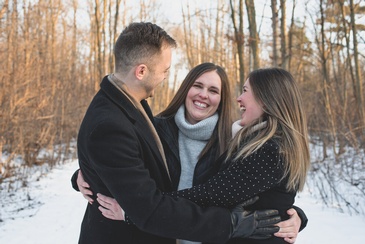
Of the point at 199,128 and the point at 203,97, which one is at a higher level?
the point at 203,97

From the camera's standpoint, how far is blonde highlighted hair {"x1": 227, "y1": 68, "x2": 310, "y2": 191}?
177 cm

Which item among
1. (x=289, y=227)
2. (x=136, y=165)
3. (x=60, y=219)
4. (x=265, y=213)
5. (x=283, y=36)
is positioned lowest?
(x=60, y=219)

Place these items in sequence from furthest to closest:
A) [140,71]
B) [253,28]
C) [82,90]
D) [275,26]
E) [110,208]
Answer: [82,90] < [253,28] < [275,26] < [140,71] < [110,208]

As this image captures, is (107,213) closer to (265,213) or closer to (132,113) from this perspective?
(132,113)

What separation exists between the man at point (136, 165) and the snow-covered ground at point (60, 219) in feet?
11.2

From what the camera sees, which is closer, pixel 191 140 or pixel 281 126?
pixel 281 126

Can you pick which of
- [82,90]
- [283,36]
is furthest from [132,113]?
[82,90]

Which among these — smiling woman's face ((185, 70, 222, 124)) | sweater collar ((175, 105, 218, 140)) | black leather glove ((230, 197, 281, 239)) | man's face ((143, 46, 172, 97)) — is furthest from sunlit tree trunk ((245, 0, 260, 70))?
black leather glove ((230, 197, 281, 239))

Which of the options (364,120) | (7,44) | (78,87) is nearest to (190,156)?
(364,120)

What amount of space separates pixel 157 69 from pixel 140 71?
4.1 inches

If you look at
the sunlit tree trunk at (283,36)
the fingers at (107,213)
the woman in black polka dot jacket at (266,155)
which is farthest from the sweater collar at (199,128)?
the sunlit tree trunk at (283,36)

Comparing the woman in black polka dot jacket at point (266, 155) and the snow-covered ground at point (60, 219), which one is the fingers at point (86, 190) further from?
the snow-covered ground at point (60, 219)

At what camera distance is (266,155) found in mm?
1728

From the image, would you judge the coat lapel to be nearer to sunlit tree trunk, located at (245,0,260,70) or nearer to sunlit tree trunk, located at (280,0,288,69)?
sunlit tree trunk, located at (245,0,260,70)
